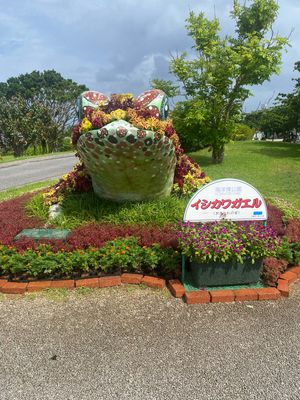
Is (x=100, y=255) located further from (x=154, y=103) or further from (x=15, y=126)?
(x=15, y=126)

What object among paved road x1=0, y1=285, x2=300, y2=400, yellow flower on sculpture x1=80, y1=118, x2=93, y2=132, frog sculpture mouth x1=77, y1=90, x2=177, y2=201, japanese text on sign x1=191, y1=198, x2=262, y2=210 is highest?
yellow flower on sculpture x1=80, y1=118, x2=93, y2=132

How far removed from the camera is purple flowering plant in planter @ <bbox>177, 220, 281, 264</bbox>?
335 centimetres

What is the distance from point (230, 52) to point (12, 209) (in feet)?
29.4

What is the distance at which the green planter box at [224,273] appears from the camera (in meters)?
3.50

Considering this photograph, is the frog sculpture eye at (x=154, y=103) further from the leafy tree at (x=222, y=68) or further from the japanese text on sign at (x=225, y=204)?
the leafy tree at (x=222, y=68)

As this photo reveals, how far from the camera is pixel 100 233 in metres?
4.19

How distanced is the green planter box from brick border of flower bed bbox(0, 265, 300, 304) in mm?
121

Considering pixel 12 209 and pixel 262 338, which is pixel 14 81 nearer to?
pixel 12 209

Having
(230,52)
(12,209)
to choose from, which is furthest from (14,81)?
(12,209)

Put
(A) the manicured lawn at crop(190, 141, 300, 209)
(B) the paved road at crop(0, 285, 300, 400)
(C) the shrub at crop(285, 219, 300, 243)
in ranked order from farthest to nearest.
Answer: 1. (A) the manicured lawn at crop(190, 141, 300, 209)
2. (C) the shrub at crop(285, 219, 300, 243)
3. (B) the paved road at crop(0, 285, 300, 400)

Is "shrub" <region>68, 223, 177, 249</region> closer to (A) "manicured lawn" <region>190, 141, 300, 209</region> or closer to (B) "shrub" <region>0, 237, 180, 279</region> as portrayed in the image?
(B) "shrub" <region>0, 237, 180, 279</region>

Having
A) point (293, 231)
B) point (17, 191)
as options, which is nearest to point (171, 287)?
point (293, 231)

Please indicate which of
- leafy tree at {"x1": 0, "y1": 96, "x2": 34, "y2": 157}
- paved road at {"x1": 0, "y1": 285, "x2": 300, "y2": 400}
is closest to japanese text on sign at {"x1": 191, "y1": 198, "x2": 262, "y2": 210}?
paved road at {"x1": 0, "y1": 285, "x2": 300, "y2": 400}

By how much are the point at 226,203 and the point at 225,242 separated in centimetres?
46
